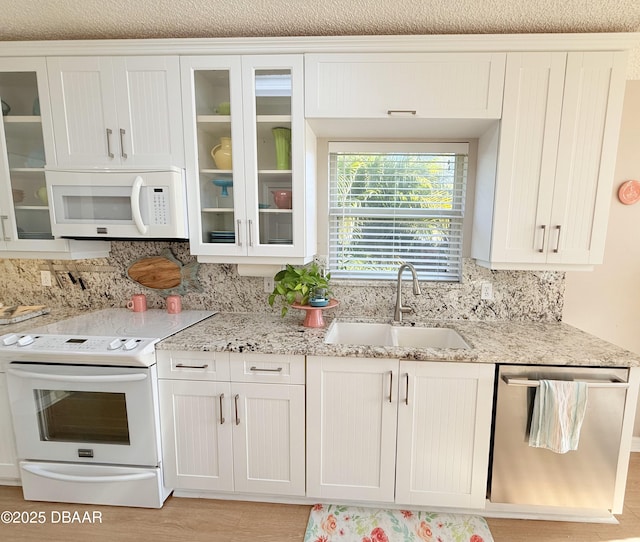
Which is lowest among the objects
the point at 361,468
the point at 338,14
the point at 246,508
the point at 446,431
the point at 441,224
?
the point at 246,508

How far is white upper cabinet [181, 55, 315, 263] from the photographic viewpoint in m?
1.66

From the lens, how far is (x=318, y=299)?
1.83 meters

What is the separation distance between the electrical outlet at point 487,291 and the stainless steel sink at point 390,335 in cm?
37

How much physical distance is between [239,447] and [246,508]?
366mm

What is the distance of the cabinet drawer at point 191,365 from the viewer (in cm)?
158

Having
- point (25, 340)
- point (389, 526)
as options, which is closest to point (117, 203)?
point (25, 340)

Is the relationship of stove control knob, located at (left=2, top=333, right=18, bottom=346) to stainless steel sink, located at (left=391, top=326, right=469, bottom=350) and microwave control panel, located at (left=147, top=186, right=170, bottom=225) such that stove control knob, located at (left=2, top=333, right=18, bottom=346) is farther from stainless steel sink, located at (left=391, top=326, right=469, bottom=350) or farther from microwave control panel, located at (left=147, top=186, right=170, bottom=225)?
stainless steel sink, located at (left=391, top=326, right=469, bottom=350)

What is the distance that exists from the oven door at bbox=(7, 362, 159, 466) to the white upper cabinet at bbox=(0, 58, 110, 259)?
713 mm

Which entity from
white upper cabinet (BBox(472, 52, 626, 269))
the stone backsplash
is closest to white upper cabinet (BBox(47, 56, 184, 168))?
the stone backsplash

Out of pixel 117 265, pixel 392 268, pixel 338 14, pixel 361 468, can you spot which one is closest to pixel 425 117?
pixel 338 14

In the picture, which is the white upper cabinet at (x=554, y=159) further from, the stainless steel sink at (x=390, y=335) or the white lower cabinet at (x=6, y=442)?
the white lower cabinet at (x=6, y=442)

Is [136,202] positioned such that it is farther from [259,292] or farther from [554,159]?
[554,159]

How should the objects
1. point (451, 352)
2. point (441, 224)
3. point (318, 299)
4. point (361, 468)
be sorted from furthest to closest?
point (441, 224) → point (318, 299) → point (361, 468) → point (451, 352)

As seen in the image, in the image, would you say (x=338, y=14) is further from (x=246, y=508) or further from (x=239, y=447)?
(x=246, y=508)
